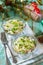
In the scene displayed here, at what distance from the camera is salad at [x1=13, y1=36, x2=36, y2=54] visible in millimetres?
793

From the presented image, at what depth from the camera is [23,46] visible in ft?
2.66

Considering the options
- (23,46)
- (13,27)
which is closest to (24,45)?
(23,46)

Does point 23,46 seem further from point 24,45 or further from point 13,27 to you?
point 13,27

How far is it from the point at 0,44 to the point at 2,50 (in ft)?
0.13

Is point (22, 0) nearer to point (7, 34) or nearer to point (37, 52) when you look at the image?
point (7, 34)

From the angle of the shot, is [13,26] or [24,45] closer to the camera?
[24,45]

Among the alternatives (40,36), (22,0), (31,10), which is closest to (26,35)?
(40,36)

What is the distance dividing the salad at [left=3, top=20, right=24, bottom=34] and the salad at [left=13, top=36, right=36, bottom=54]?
0.25 feet

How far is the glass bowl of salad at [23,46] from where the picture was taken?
784 mm

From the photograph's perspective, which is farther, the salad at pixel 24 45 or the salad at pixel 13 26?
the salad at pixel 13 26

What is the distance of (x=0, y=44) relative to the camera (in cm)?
91

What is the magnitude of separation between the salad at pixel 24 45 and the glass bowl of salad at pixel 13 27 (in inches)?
2.4

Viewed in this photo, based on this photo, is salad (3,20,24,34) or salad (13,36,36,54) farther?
salad (3,20,24,34)

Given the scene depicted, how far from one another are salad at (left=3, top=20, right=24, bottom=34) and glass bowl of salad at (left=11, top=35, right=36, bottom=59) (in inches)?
2.6
